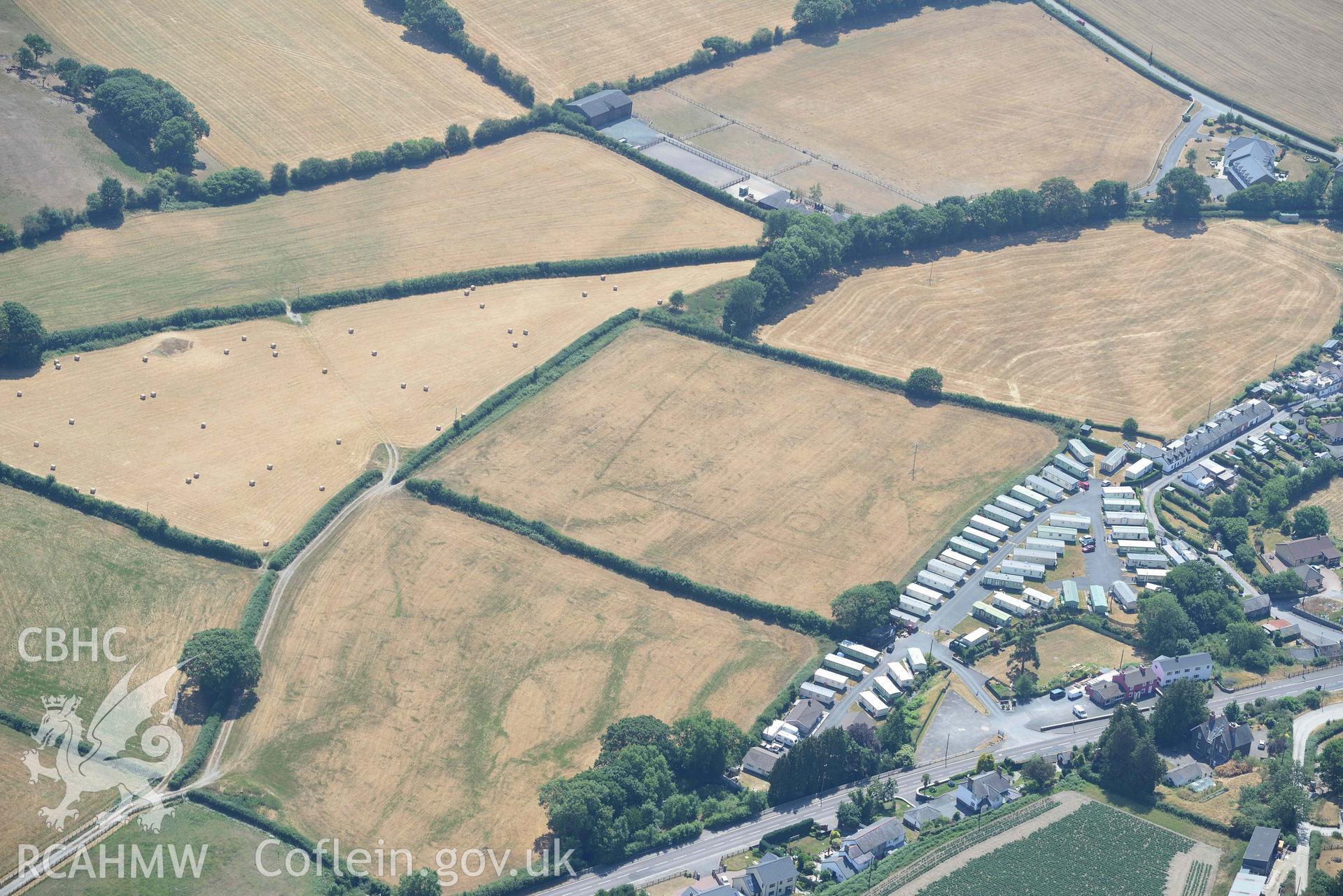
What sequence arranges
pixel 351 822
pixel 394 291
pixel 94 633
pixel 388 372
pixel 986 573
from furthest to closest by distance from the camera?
pixel 394 291
pixel 388 372
pixel 986 573
pixel 94 633
pixel 351 822

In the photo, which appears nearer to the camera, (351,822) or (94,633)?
(351,822)

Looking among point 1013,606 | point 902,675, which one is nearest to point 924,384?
point 1013,606

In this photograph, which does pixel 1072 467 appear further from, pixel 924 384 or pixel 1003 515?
pixel 924 384

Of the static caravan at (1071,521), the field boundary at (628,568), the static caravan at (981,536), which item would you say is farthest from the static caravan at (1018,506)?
the field boundary at (628,568)

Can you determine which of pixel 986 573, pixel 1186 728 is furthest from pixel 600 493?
pixel 1186 728

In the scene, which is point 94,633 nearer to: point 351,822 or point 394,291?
point 351,822

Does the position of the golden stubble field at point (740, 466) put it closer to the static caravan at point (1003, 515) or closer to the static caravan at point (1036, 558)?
the static caravan at point (1003, 515)
